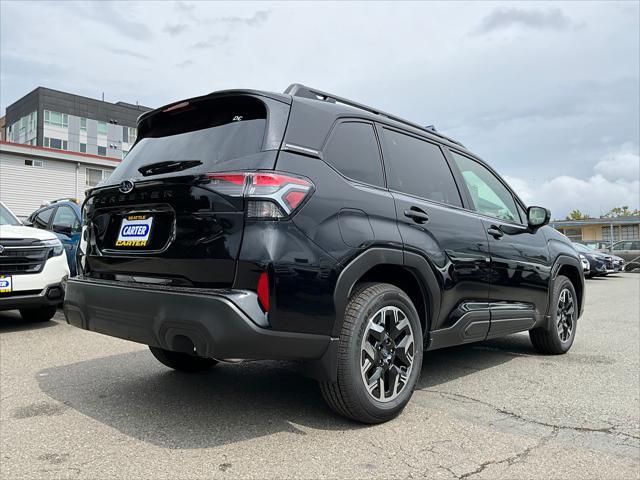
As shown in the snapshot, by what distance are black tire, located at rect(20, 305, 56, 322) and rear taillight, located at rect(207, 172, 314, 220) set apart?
16.9 ft

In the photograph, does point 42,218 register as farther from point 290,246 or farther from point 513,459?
point 513,459

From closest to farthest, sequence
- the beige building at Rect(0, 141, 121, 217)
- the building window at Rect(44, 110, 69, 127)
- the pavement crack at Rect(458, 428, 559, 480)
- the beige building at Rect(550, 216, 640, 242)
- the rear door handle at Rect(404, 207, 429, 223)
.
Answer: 1. the pavement crack at Rect(458, 428, 559, 480)
2. the rear door handle at Rect(404, 207, 429, 223)
3. the beige building at Rect(0, 141, 121, 217)
4. the beige building at Rect(550, 216, 640, 242)
5. the building window at Rect(44, 110, 69, 127)

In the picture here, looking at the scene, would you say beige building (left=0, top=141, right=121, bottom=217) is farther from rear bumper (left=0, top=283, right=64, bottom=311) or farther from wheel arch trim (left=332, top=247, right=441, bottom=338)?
wheel arch trim (left=332, top=247, right=441, bottom=338)

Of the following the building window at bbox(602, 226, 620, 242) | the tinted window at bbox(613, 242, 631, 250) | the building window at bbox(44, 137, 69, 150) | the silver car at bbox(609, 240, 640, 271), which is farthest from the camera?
the building window at bbox(44, 137, 69, 150)

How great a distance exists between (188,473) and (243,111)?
A: 192 cm

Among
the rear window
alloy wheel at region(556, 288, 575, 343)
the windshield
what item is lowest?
alloy wheel at region(556, 288, 575, 343)

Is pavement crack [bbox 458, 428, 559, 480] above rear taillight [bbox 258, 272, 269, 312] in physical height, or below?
below

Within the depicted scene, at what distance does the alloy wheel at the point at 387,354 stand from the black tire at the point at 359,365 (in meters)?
0.01

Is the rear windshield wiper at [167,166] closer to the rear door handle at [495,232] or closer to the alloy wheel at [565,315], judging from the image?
the rear door handle at [495,232]

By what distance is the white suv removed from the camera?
20.3ft

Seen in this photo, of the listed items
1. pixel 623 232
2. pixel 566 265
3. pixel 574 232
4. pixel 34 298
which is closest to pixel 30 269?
pixel 34 298

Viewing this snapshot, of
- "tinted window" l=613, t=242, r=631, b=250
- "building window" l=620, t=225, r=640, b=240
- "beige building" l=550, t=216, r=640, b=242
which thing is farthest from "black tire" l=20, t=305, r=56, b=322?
"building window" l=620, t=225, r=640, b=240

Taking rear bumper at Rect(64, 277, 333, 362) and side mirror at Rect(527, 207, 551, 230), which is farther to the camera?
side mirror at Rect(527, 207, 551, 230)

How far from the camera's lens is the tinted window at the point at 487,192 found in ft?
14.9
